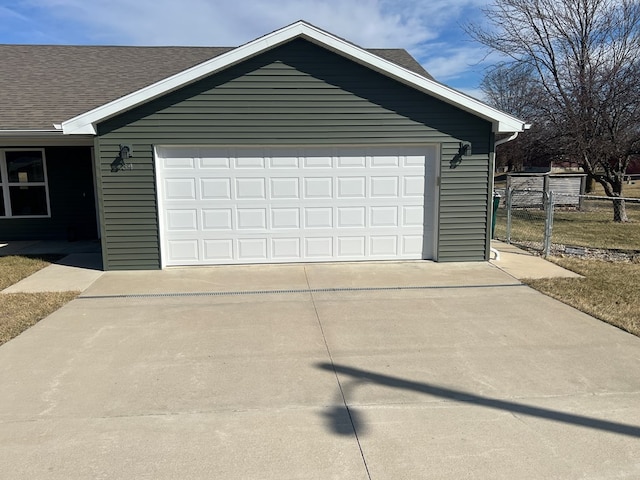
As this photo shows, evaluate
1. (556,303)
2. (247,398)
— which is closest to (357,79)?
(556,303)

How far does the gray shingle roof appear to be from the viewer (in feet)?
34.1

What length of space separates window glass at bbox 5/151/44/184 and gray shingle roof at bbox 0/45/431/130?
1413 millimetres

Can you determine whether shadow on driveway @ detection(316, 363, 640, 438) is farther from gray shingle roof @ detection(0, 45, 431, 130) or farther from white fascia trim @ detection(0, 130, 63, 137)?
gray shingle roof @ detection(0, 45, 431, 130)

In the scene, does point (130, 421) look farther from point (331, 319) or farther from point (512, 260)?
point (512, 260)

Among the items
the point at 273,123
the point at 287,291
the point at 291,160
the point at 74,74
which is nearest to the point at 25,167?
the point at 74,74

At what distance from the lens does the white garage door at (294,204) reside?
8.55 metres

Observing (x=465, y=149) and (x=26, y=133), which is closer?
(x=465, y=149)

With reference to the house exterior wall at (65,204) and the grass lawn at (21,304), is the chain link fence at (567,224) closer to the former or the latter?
the grass lawn at (21,304)

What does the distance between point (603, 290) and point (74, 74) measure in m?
13.1

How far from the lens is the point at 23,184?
11.7 metres

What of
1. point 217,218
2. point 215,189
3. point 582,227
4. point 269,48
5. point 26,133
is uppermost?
point 269,48

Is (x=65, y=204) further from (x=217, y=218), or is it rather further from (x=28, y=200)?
(x=217, y=218)

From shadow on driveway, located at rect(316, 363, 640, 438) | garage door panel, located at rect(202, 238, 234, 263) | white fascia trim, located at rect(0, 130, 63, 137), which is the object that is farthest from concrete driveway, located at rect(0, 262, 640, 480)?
white fascia trim, located at rect(0, 130, 63, 137)

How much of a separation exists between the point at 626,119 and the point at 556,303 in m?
10.6
